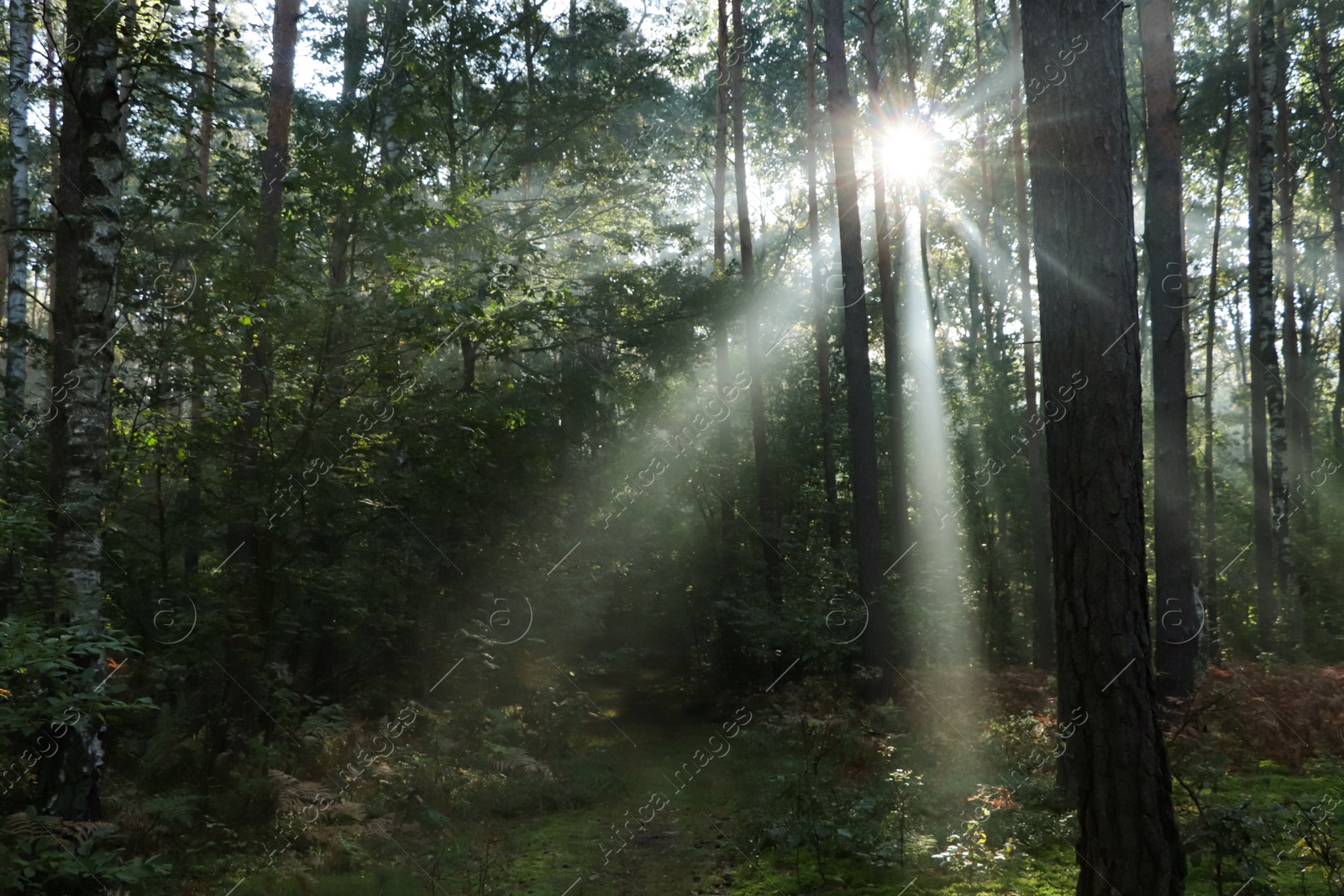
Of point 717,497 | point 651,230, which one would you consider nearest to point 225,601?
point 651,230

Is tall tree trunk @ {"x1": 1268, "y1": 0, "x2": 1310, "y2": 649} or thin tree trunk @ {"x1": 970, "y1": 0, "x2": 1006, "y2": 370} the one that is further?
thin tree trunk @ {"x1": 970, "y1": 0, "x2": 1006, "y2": 370}

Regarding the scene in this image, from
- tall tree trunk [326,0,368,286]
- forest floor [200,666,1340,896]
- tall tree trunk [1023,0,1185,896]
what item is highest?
tall tree trunk [326,0,368,286]

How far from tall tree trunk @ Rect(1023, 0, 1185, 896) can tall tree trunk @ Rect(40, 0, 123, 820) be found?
642 cm

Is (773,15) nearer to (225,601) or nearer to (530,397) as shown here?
(530,397)

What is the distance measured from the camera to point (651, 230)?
17.6m

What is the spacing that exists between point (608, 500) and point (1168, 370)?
9.72m

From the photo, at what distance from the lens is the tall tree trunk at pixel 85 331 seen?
599 centimetres

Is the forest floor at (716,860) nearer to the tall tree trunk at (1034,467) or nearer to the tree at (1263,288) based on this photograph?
the tree at (1263,288)

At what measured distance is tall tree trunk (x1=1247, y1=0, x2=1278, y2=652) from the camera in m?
14.5

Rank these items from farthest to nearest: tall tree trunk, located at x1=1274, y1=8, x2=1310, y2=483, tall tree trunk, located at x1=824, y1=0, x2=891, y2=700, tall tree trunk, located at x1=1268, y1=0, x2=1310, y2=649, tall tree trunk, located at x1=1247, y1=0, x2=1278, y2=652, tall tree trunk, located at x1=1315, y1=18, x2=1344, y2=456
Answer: tall tree trunk, located at x1=1274, y1=8, x2=1310, y2=483
tall tree trunk, located at x1=1315, y1=18, x2=1344, y2=456
tall tree trunk, located at x1=1268, y1=0, x2=1310, y2=649
tall tree trunk, located at x1=1247, y1=0, x2=1278, y2=652
tall tree trunk, located at x1=824, y1=0, x2=891, y2=700

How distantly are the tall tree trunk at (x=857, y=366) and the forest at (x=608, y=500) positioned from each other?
72 millimetres

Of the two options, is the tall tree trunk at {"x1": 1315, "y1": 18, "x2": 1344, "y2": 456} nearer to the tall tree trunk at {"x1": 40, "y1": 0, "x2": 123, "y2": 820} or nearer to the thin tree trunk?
the thin tree trunk

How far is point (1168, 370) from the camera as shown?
9.22 metres

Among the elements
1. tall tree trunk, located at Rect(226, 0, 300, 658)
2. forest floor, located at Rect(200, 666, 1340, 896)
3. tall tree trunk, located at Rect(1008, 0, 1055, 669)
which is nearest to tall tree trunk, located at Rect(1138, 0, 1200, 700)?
forest floor, located at Rect(200, 666, 1340, 896)
